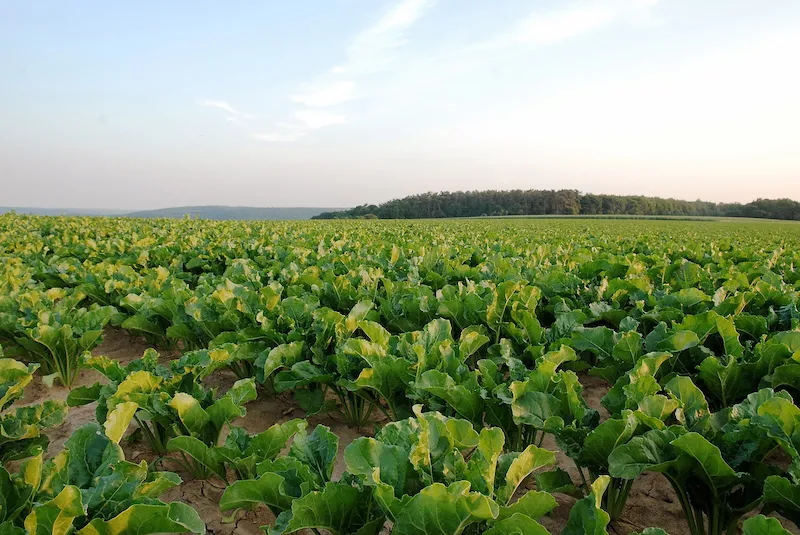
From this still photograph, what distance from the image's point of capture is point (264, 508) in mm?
2260

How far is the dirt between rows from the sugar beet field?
0.04ft

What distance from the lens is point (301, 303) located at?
11.3 feet

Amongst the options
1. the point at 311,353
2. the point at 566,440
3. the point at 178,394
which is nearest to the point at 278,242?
the point at 311,353

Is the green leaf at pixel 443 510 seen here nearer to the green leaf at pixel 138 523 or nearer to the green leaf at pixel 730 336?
the green leaf at pixel 138 523

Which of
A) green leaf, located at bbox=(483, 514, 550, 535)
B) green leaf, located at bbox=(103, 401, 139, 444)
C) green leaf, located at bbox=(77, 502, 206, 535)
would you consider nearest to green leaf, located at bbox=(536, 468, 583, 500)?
green leaf, located at bbox=(483, 514, 550, 535)

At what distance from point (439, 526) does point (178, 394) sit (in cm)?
145

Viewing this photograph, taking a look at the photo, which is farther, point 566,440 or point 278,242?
point 278,242

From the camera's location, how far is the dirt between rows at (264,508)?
7.02 ft

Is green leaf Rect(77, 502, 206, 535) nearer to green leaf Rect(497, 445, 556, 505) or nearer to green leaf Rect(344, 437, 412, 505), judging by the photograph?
green leaf Rect(344, 437, 412, 505)

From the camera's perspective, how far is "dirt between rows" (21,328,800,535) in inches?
84.3

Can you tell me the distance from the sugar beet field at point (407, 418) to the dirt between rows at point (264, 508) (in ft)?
0.04

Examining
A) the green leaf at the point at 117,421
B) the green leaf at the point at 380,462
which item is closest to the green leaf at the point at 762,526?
the green leaf at the point at 380,462

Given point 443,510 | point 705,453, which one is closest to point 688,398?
point 705,453

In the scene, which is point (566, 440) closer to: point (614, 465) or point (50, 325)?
point (614, 465)
